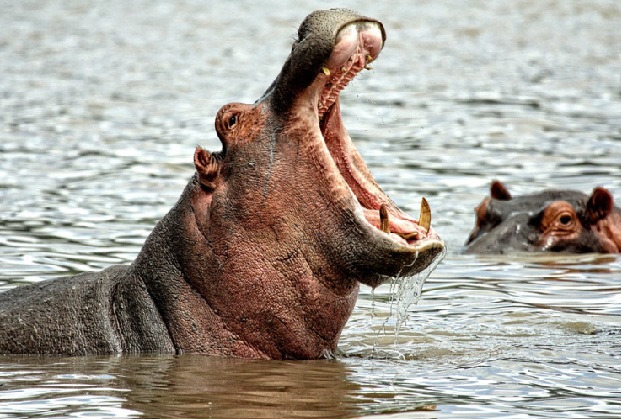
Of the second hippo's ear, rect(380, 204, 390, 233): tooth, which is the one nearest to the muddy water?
rect(380, 204, 390, 233): tooth

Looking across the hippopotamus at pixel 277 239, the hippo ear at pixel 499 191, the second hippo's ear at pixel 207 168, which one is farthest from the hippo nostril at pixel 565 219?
the second hippo's ear at pixel 207 168

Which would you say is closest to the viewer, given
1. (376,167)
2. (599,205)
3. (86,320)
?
(86,320)

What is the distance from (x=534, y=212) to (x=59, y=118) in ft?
29.8

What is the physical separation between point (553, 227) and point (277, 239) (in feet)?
18.1

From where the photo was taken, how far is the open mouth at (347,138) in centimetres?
619

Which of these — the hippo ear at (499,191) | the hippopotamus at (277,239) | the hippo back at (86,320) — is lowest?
the hippo back at (86,320)

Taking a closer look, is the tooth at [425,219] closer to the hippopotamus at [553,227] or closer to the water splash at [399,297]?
the water splash at [399,297]

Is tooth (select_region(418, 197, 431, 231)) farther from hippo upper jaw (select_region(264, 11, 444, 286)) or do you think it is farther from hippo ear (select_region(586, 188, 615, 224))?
hippo ear (select_region(586, 188, 615, 224))

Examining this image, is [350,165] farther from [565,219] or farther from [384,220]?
[565,219]

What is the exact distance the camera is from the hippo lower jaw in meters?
6.16

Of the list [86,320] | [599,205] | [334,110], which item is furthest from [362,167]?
[599,205]

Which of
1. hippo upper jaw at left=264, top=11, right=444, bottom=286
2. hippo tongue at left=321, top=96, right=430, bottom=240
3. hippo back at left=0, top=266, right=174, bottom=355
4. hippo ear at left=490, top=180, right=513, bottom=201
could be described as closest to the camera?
hippo upper jaw at left=264, top=11, right=444, bottom=286

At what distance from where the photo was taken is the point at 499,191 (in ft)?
39.3

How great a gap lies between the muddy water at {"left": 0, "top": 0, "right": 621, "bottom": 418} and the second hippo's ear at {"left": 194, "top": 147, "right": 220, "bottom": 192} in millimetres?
856
